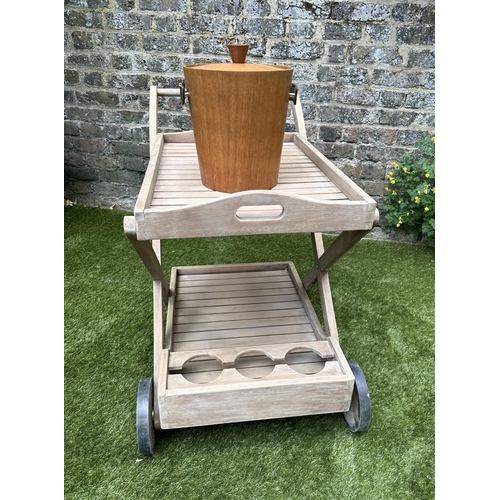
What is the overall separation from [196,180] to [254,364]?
2.00 ft

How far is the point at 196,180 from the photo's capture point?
128 cm

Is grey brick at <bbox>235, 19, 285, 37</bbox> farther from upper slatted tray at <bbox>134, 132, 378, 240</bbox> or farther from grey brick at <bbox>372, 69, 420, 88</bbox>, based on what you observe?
upper slatted tray at <bbox>134, 132, 378, 240</bbox>

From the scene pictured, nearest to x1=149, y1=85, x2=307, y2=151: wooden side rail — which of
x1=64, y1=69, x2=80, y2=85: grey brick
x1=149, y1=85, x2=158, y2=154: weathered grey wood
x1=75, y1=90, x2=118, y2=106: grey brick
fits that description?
x1=149, y1=85, x2=158, y2=154: weathered grey wood

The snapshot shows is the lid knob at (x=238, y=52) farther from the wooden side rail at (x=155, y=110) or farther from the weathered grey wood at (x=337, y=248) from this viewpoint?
the weathered grey wood at (x=337, y=248)

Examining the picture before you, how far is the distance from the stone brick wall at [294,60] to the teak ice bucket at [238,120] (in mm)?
1383

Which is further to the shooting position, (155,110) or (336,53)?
(336,53)

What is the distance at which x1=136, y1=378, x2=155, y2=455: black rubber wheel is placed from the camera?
4.05 feet

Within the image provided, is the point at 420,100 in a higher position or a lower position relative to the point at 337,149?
higher

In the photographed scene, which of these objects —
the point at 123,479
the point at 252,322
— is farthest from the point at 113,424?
the point at 252,322

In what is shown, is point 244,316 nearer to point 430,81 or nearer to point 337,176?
point 337,176

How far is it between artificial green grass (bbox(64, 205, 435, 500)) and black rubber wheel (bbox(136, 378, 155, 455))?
6 cm

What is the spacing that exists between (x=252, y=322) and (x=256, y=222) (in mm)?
653

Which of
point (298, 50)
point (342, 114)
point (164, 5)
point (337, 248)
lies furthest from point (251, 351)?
point (164, 5)

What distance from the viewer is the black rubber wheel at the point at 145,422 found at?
1233 mm
